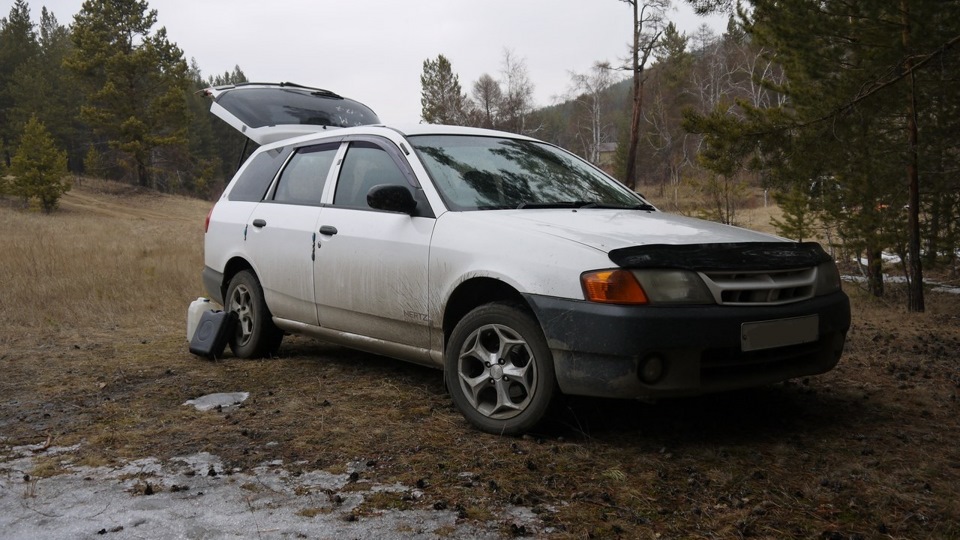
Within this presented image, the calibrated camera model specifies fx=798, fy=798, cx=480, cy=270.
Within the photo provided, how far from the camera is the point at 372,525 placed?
295cm

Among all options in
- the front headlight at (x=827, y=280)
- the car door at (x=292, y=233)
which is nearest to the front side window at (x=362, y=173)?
the car door at (x=292, y=233)

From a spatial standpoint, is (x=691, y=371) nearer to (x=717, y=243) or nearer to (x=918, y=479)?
(x=717, y=243)

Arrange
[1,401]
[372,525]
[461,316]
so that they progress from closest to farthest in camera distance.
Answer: [372,525]
[461,316]
[1,401]

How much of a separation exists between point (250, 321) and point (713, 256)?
153 inches

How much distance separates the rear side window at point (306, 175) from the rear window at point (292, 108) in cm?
161

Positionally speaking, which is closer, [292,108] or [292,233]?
[292,233]

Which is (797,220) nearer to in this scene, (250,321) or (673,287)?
(250,321)

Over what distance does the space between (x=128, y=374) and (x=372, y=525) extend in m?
3.70

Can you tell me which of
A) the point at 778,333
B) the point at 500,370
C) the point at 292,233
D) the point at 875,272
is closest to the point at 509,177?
the point at 500,370

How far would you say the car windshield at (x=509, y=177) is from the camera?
4.66 m

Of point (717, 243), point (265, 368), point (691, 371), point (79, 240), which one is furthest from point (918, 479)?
point (79, 240)

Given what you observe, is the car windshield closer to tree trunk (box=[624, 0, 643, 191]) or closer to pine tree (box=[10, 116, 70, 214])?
tree trunk (box=[624, 0, 643, 191])

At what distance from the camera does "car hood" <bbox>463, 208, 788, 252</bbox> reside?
3867mm

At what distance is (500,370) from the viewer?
404 cm
